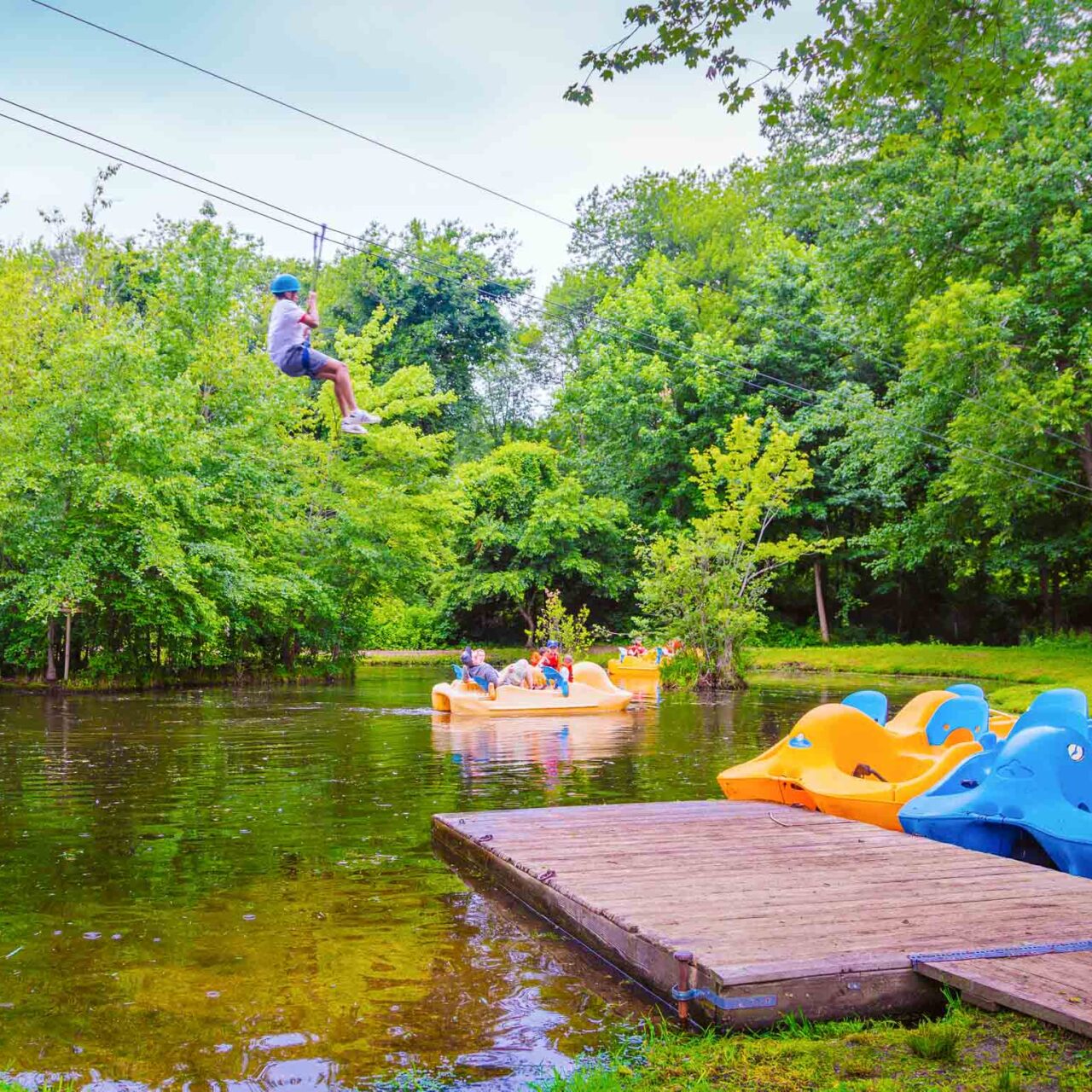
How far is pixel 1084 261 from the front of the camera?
23984 mm

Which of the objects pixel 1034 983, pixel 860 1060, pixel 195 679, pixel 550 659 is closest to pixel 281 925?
pixel 860 1060

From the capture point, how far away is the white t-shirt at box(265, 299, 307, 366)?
28.7 ft

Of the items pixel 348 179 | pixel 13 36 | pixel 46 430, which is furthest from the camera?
pixel 46 430

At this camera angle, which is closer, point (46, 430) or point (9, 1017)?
point (9, 1017)

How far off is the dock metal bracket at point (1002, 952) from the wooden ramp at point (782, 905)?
3 cm

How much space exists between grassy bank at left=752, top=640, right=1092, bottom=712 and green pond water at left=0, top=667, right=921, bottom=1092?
1431 centimetres

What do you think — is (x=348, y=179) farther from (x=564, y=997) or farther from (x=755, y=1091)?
(x=755, y=1091)

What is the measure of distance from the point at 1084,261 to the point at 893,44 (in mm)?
18751

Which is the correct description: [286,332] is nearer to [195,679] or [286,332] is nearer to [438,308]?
[195,679]

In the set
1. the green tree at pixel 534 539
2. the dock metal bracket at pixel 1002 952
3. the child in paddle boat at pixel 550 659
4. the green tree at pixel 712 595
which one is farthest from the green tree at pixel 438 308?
the dock metal bracket at pixel 1002 952

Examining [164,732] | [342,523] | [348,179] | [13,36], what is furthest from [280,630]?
[13,36]

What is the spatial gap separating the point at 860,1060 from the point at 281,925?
3.32 m

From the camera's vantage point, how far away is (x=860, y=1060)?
12.9 ft

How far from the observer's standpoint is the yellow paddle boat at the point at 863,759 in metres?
8.45
